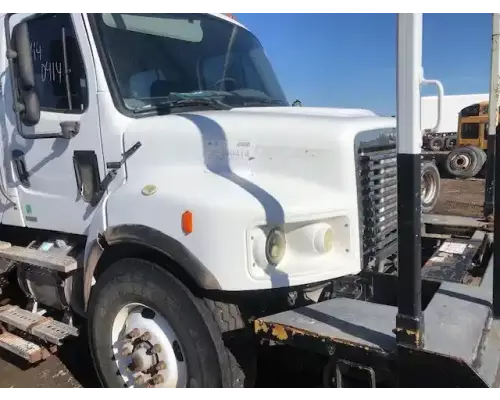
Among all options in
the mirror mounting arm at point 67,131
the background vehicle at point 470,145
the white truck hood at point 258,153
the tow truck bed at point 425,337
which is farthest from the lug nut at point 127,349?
the background vehicle at point 470,145

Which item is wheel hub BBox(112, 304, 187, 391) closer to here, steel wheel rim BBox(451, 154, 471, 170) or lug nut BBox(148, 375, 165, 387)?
lug nut BBox(148, 375, 165, 387)

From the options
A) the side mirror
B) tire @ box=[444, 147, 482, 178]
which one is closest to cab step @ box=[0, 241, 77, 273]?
the side mirror

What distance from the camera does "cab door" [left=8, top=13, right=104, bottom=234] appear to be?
127 inches

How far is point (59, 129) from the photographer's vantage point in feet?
11.3

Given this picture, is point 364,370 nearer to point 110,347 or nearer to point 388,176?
point 388,176

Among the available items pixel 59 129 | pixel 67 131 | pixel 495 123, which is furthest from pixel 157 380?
pixel 495 123

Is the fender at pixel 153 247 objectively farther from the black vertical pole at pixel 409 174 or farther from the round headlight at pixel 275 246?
the black vertical pole at pixel 409 174

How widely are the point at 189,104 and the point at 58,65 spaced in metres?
0.95

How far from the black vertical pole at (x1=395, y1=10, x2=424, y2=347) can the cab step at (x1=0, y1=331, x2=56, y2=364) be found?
2.69 metres

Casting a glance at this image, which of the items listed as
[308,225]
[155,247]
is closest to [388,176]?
[308,225]

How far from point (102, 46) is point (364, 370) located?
2.39m

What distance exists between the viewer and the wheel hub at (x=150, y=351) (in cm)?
285

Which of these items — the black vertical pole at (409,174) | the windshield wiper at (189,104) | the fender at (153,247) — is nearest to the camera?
the black vertical pole at (409,174)

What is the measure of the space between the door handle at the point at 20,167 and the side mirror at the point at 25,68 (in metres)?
0.62
